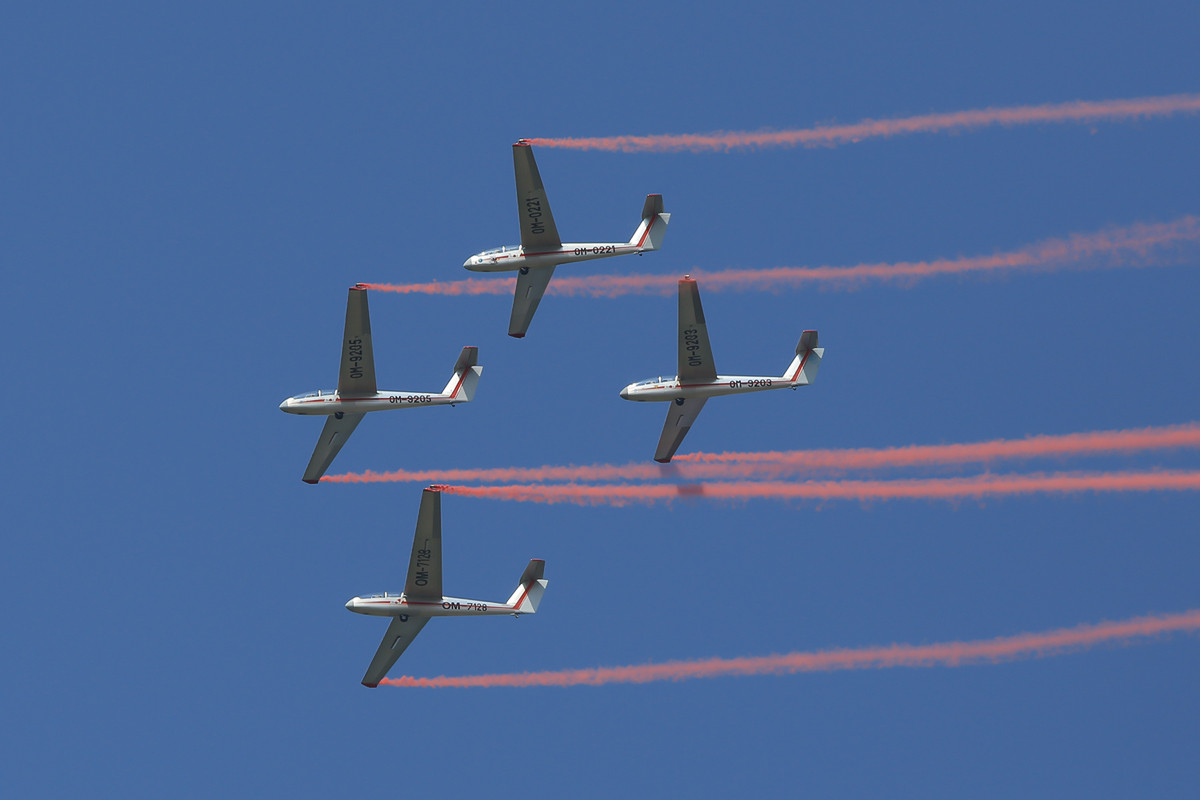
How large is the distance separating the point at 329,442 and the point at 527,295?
928 centimetres

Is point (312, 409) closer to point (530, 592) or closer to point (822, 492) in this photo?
point (530, 592)

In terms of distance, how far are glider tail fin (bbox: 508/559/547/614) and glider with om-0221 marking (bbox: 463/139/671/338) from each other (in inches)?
373

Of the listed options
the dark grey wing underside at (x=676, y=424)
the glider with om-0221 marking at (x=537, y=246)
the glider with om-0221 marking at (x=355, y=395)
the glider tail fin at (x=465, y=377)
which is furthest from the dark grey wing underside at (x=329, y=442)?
the dark grey wing underside at (x=676, y=424)

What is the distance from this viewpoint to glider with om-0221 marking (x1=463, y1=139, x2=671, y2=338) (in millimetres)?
70812

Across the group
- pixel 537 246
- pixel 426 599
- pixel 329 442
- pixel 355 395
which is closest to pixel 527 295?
pixel 537 246

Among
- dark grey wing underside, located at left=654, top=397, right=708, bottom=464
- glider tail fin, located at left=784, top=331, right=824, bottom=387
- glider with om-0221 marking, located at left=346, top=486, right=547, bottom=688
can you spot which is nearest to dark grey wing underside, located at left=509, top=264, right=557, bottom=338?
dark grey wing underside, located at left=654, top=397, right=708, bottom=464

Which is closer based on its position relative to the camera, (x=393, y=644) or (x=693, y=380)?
(x=693, y=380)

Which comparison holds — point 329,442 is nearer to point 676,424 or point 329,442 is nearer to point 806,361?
point 676,424

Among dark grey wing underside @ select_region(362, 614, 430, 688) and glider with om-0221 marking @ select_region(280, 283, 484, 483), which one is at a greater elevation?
glider with om-0221 marking @ select_region(280, 283, 484, 483)

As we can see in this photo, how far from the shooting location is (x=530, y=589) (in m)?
71.9

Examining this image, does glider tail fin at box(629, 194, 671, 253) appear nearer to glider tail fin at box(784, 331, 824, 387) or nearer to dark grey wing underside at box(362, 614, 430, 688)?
glider tail fin at box(784, 331, 824, 387)

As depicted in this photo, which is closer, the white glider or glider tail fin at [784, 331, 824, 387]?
the white glider

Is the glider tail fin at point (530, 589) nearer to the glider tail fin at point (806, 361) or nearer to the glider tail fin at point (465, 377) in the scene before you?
the glider tail fin at point (465, 377)

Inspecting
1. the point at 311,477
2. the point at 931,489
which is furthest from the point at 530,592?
the point at 931,489
